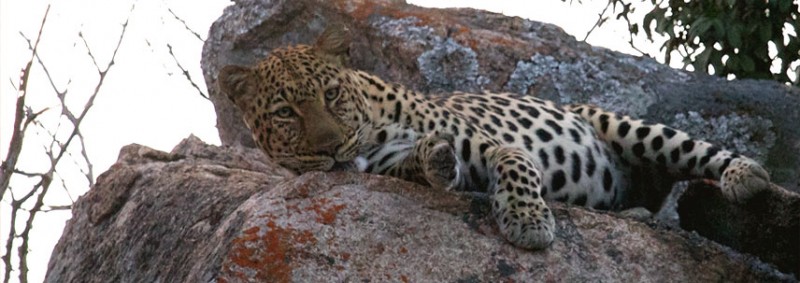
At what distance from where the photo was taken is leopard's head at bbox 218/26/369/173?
840 cm

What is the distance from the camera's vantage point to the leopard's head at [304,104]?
840cm

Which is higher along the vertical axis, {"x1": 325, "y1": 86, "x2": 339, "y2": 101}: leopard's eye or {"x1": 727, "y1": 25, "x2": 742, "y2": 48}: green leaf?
{"x1": 727, "y1": 25, "x2": 742, "y2": 48}: green leaf

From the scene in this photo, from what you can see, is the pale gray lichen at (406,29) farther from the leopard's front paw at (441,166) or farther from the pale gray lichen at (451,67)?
the leopard's front paw at (441,166)

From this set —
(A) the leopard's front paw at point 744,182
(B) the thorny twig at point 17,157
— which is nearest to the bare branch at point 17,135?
(B) the thorny twig at point 17,157

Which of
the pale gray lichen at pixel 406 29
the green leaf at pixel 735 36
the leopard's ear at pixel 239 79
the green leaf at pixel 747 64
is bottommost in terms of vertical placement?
the green leaf at pixel 747 64

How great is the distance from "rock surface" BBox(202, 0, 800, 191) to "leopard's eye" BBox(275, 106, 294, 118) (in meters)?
2.97

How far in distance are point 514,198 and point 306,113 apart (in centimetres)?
133

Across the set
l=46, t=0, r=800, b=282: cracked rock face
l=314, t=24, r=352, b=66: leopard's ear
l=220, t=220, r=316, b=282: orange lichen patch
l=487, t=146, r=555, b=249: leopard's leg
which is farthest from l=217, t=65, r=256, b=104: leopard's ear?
l=220, t=220, r=316, b=282: orange lichen patch

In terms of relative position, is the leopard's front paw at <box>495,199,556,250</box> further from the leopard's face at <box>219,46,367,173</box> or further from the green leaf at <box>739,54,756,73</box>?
the green leaf at <box>739,54,756,73</box>

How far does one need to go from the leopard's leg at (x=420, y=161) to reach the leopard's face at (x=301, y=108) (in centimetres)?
15

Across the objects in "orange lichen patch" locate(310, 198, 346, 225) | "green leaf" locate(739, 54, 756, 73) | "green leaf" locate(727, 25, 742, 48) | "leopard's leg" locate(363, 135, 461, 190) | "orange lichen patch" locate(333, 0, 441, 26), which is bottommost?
"orange lichen patch" locate(310, 198, 346, 225)

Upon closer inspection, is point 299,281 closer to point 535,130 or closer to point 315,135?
point 315,135

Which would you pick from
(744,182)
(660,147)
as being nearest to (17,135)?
(744,182)

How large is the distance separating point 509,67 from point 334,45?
104 inches
